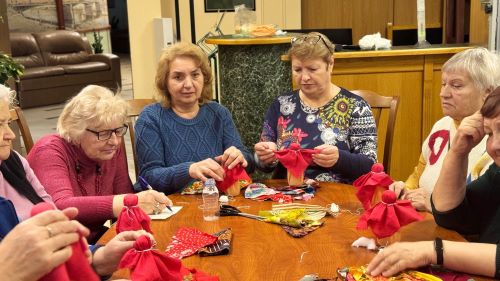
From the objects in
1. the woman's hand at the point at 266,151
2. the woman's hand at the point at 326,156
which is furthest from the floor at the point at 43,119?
the woman's hand at the point at 326,156

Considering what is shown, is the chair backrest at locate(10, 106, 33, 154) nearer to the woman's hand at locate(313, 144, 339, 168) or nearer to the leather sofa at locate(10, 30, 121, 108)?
the woman's hand at locate(313, 144, 339, 168)

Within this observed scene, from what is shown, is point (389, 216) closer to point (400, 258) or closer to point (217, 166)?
point (400, 258)

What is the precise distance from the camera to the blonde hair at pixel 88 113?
7.13 ft

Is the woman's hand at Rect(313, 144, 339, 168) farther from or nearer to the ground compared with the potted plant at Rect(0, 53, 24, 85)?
nearer to the ground

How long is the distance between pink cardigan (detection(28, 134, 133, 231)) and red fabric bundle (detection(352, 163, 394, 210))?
0.92 metres

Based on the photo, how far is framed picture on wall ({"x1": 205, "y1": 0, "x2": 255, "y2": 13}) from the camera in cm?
769

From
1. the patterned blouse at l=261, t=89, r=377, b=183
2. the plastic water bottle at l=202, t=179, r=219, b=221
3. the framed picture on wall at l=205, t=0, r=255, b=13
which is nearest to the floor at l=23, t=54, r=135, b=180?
the framed picture on wall at l=205, t=0, r=255, b=13

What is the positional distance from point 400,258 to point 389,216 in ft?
0.55

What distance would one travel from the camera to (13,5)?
40.3 feet

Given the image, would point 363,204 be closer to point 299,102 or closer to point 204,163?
point 204,163

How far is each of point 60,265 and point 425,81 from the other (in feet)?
12.1

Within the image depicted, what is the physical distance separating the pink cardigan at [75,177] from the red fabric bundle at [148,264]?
688mm

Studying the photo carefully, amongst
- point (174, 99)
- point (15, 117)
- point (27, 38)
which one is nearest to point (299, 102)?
point (174, 99)

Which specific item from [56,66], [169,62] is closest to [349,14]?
[56,66]
